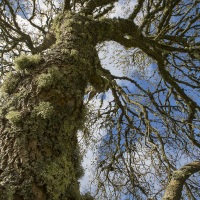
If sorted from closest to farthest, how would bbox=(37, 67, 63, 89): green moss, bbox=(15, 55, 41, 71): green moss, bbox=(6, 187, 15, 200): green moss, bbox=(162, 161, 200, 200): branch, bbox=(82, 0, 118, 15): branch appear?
bbox=(6, 187, 15, 200): green moss < bbox=(37, 67, 63, 89): green moss < bbox=(15, 55, 41, 71): green moss < bbox=(162, 161, 200, 200): branch < bbox=(82, 0, 118, 15): branch

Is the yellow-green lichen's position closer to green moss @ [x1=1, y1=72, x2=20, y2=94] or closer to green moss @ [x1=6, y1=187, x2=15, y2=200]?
green moss @ [x1=6, y1=187, x2=15, y2=200]

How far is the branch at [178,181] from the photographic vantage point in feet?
10.4

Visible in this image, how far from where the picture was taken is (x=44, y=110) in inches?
93.2

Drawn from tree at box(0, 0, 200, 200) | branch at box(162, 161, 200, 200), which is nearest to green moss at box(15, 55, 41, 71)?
tree at box(0, 0, 200, 200)

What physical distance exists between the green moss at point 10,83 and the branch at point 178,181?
198 centimetres

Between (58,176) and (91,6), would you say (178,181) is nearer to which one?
(58,176)

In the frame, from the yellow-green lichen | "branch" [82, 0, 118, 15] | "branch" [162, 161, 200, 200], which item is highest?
"branch" [82, 0, 118, 15]

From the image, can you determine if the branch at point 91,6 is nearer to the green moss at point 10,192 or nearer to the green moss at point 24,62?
the green moss at point 24,62

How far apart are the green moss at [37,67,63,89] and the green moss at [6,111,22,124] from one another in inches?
14.6

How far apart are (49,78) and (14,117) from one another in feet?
1.76

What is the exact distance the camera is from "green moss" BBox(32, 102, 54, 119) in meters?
2.35

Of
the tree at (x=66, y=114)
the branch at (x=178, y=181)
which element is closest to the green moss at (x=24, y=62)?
the tree at (x=66, y=114)

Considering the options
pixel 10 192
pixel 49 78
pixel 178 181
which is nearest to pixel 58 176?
pixel 10 192

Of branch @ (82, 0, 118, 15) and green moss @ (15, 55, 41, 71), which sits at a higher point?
branch @ (82, 0, 118, 15)
